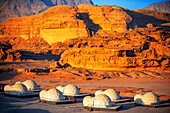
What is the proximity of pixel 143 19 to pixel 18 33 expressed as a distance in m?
29.8

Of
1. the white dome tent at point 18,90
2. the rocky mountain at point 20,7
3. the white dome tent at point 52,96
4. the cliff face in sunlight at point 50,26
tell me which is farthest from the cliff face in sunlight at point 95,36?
the rocky mountain at point 20,7

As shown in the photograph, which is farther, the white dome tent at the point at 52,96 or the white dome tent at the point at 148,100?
the white dome tent at the point at 52,96

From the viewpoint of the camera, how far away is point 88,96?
65.0 feet

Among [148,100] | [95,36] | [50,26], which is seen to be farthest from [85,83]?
[50,26]

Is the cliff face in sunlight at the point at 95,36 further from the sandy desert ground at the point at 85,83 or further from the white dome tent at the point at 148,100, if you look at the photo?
the white dome tent at the point at 148,100

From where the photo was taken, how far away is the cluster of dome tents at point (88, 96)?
19.0 metres

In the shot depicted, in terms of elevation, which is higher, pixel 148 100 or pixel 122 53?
pixel 122 53

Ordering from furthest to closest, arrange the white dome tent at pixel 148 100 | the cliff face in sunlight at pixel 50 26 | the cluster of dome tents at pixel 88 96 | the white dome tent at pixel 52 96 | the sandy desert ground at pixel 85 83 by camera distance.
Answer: the cliff face in sunlight at pixel 50 26
the white dome tent at pixel 52 96
the white dome tent at pixel 148 100
the sandy desert ground at pixel 85 83
the cluster of dome tents at pixel 88 96

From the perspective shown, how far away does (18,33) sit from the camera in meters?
79.8

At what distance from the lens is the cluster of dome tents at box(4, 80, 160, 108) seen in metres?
19.0

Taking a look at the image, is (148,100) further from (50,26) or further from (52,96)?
(50,26)

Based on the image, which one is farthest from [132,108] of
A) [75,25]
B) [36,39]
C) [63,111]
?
[36,39]

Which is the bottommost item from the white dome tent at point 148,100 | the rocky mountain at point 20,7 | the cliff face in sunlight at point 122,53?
the white dome tent at point 148,100

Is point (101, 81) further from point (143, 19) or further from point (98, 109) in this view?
point (143, 19)
